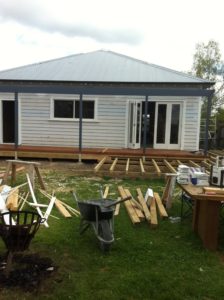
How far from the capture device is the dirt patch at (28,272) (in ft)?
9.64

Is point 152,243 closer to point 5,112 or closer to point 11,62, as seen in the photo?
point 5,112

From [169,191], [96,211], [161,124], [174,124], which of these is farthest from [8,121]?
[96,211]

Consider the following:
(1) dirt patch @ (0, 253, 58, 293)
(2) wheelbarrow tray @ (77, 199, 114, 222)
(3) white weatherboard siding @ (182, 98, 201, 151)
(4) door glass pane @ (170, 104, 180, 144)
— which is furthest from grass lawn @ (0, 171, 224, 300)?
(4) door glass pane @ (170, 104, 180, 144)

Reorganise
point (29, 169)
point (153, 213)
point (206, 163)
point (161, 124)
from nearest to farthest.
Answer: point (153, 213)
point (29, 169)
point (206, 163)
point (161, 124)

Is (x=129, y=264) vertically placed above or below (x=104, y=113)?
below

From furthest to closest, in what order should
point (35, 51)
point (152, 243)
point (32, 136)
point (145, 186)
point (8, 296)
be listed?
1. point (35, 51)
2. point (32, 136)
3. point (145, 186)
4. point (152, 243)
5. point (8, 296)

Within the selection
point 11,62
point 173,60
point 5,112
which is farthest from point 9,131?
point 173,60

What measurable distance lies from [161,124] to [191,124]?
3.94 feet

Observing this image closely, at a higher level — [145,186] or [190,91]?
[190,91]

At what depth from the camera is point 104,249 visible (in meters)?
3.79

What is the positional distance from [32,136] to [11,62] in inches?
589

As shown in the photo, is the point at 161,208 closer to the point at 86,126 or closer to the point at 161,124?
the point at 161,124

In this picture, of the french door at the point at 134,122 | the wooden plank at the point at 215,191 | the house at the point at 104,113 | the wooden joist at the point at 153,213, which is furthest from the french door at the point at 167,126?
the wooden plank at the point at 215,191

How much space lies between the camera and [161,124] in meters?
12.8
